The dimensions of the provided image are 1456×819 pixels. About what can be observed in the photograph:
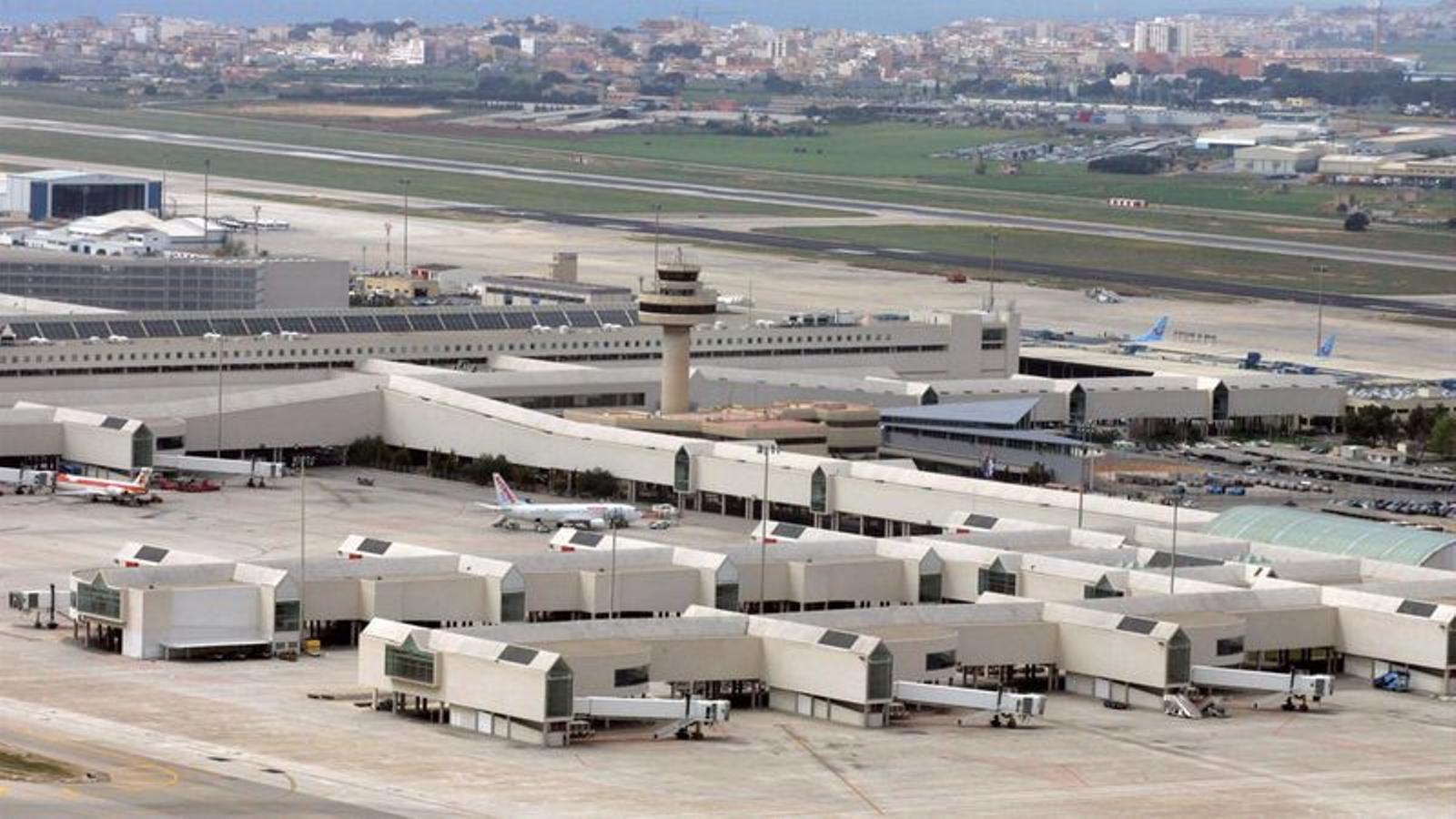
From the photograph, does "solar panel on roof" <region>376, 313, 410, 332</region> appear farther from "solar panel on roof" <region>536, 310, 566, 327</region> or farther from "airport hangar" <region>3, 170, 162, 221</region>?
"airport hangar" <region>3, 170, 162, 221</region>

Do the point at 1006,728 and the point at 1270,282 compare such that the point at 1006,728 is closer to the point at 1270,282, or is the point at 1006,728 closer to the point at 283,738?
the point at 283,738

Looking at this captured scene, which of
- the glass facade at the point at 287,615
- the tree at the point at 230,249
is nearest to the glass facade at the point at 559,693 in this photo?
the glass facade at the point at 287,615

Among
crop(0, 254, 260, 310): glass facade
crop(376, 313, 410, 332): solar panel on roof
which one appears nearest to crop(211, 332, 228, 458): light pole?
crop(376, 313, 410, 332): solar panel on roof

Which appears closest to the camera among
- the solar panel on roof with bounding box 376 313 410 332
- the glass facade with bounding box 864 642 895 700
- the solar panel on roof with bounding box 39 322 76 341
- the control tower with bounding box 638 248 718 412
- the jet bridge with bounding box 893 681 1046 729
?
the glass facade with bounding box 864 642 895 700

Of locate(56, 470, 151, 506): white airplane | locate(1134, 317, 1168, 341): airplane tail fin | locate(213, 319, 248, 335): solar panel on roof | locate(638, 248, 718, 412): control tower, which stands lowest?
locate(56, 470, 151, 506): white airplane

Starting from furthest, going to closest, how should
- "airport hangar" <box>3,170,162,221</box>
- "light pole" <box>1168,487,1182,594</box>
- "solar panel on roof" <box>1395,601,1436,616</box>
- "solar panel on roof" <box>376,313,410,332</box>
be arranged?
"airport hangar" <box>3,170,162,221</box> → "solar panel on roof" <box>376,313,410,332</box> → "light pole" <box>1168,487,1182,594</box> → "solar panel on roof" <box>1395,601,1436,616</box>

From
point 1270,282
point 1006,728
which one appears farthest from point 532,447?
point 1270,282

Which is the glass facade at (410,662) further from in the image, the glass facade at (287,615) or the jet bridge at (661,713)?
the glass facade at (287,615)
